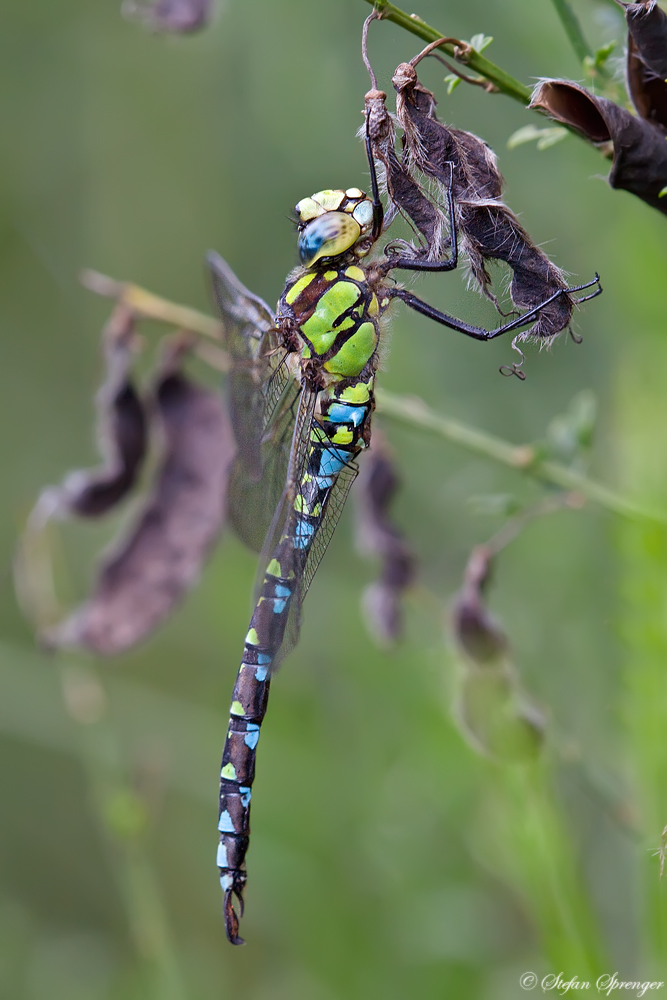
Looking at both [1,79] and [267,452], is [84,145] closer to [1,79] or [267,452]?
[1,79]

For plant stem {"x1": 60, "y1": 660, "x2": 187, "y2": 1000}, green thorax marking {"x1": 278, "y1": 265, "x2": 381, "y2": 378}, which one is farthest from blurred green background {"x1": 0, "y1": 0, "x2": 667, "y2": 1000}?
green thorax marking {"x1": 278, "y1": 265, "x2": 381, "y2": 378}

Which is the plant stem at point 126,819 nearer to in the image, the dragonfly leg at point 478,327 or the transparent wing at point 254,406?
the transparent wing at point 254,406

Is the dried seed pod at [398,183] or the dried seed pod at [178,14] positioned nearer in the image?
the dried seed pod at [398,183]

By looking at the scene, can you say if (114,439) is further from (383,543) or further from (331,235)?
(331,235)

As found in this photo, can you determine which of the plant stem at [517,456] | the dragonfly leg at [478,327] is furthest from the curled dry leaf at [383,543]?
the dragonfly leg at [478,327]

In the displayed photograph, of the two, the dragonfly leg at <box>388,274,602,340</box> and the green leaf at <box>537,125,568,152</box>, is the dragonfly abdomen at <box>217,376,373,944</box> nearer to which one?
the dragonfly leg at <box>388,274,602,340</box>
